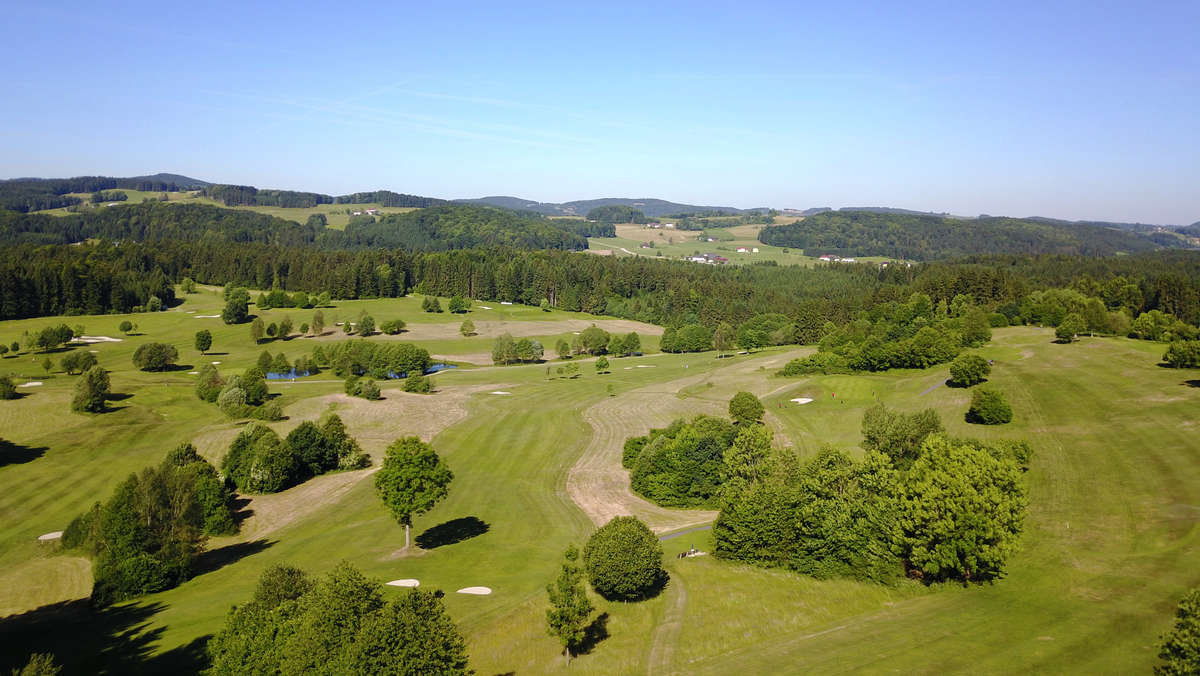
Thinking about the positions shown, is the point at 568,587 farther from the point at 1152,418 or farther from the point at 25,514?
the point at 1152,418

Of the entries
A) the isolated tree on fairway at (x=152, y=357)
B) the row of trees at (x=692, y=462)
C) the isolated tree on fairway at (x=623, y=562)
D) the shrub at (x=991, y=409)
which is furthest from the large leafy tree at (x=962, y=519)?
the isolated tree on fairway at (x=152, y=357)

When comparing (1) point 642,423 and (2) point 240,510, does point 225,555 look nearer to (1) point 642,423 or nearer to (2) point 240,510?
(2) point 240,510

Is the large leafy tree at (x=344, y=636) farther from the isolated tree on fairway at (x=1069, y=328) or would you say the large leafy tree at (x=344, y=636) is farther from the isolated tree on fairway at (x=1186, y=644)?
the isolated tree on fairway at (x=1069, y=328)

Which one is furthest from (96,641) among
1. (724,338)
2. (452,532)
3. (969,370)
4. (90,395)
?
(724,338)

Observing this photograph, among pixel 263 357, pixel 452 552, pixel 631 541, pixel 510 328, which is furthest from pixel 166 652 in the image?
pixel 510 328

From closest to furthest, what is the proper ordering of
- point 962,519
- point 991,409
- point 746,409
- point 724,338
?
point 962,519 < point 991,409 < point 746,409 < point 724,338
